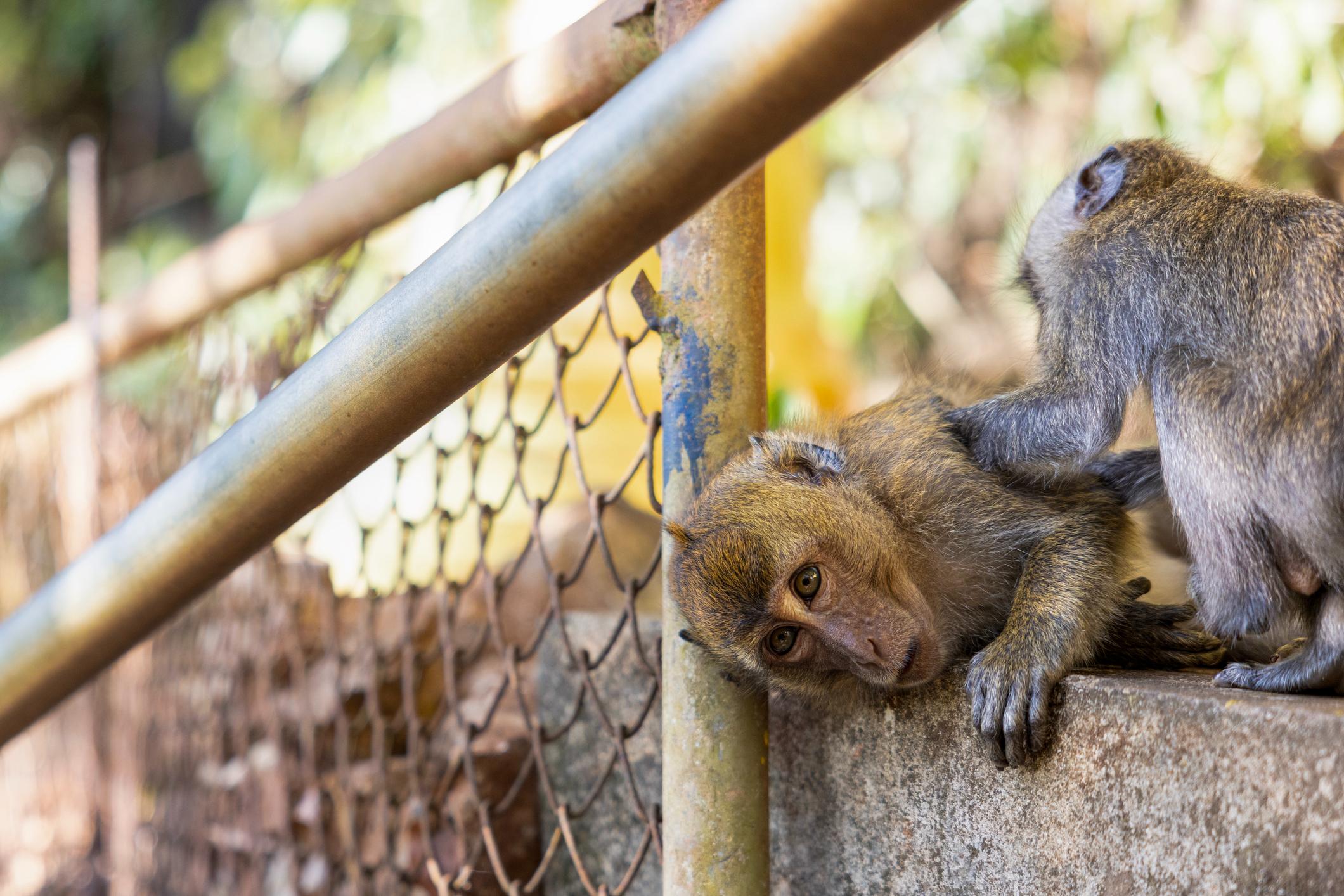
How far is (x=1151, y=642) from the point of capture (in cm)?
156

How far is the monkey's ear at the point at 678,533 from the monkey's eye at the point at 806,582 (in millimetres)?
161

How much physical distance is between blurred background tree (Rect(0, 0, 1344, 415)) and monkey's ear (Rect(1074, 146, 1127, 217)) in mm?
1790

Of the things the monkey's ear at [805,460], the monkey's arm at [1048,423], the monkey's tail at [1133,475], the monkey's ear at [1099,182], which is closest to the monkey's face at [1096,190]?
the monkey's ear at [1099,182]

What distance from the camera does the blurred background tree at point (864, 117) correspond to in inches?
170

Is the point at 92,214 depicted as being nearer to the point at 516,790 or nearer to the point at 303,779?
the point at 303,779

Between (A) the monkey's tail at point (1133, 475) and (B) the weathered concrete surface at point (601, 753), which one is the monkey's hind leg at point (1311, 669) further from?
(B) the weathered concrete surface at point (601, 753)

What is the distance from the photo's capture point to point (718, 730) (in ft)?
4.57

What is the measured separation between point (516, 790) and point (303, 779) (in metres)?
0.86

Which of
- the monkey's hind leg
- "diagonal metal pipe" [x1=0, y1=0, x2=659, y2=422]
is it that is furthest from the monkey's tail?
"diagonal metal pipe" [x1=0, y1=0, x2=659, y2=422]

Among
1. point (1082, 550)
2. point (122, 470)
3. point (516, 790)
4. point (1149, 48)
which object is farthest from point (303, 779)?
point (1149, 48)

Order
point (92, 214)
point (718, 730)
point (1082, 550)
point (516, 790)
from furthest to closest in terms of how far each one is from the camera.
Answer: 1. point (92, 214)
2. point (516, 790)
3. point (1082, 550)
4. point (718, 730)

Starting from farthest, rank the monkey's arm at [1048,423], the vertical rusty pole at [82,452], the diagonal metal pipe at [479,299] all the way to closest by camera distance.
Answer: the vertical rusty pole at [82,452], the monkey's arm at [1048,423], the diagonal metal pipe at [479,299]

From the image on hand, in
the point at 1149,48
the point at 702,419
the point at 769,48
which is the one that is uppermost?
the point at 1149,48

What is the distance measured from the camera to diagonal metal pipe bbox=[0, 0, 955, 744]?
2.41 ft
